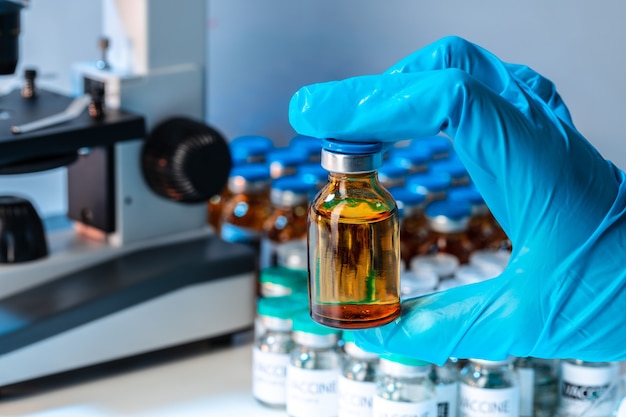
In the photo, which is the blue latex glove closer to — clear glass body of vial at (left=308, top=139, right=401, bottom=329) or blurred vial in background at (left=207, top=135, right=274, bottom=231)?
clear glass body of vial at (left=308, top=139, right=401, bottom=329)

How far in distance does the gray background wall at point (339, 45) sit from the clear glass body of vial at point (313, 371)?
57cm

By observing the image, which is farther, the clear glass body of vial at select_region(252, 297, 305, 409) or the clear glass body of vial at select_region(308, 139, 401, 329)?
the clear glass body of vial at select_region(252, 297, 305, 409)

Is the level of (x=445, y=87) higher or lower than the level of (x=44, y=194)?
higher

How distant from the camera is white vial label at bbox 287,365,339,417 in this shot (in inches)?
56.8

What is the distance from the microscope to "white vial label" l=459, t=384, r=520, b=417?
0.46m

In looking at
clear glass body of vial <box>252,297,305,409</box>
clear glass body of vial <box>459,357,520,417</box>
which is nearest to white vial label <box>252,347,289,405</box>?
clear glass body of vial <box>252,297,305,409</box>

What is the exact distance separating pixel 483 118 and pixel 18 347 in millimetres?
817

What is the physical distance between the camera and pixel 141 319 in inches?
63.0

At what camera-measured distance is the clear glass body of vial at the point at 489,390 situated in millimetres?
1369

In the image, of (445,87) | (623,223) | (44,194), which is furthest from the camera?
(44,194)

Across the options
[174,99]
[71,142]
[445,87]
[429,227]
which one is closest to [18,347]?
[71,142]

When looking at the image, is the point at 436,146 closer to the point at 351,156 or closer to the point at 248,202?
the point at 248,202

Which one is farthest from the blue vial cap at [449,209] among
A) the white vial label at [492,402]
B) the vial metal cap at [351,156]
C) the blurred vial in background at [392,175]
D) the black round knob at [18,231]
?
the vial metal cap at [351,156]

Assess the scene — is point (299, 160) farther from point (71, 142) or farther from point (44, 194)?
point (44, 194)
